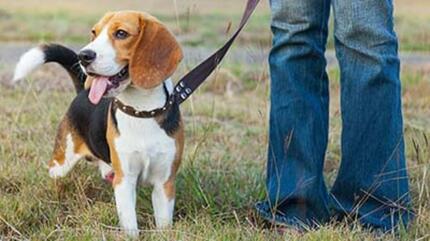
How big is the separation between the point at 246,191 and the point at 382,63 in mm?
980

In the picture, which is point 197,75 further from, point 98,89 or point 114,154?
point 98,89

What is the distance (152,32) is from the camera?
3.23m

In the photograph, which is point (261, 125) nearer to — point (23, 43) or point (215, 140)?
point (215, 140)

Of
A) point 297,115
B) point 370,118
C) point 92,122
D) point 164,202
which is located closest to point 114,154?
point 164,202

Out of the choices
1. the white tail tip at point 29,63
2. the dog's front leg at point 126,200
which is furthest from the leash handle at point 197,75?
the white tail tip at point 29,63

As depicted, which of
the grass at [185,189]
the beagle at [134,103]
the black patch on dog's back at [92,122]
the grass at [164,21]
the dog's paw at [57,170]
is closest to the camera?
the beagle at [134,103]

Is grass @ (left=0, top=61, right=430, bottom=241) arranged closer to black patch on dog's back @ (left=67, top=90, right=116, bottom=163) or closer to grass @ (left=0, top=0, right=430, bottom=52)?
black patch on dog's back @ (left=67, top=90, right=116, bottom=163)

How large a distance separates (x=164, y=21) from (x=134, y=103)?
921 centimetres

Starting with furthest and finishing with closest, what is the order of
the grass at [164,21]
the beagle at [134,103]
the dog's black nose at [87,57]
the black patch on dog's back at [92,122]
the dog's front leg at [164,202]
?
the grass at [164,21] → the black patch on dog's back at [92,122] → the dog's front leg at [164,202] → the beagle at [134,103] → the dog's black nose at [87,57]

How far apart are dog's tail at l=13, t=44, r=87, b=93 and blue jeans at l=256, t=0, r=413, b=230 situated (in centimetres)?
96

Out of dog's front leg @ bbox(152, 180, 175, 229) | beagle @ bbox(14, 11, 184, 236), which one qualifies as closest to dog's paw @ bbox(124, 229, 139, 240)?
beagle @ bbox(14, 11, 184, 236)

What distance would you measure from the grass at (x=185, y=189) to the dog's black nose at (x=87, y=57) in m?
0.62

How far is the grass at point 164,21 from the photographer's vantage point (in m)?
10.9

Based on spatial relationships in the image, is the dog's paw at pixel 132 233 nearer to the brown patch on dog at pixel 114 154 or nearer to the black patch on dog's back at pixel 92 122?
the brown patch on dog at pixel 114 154
